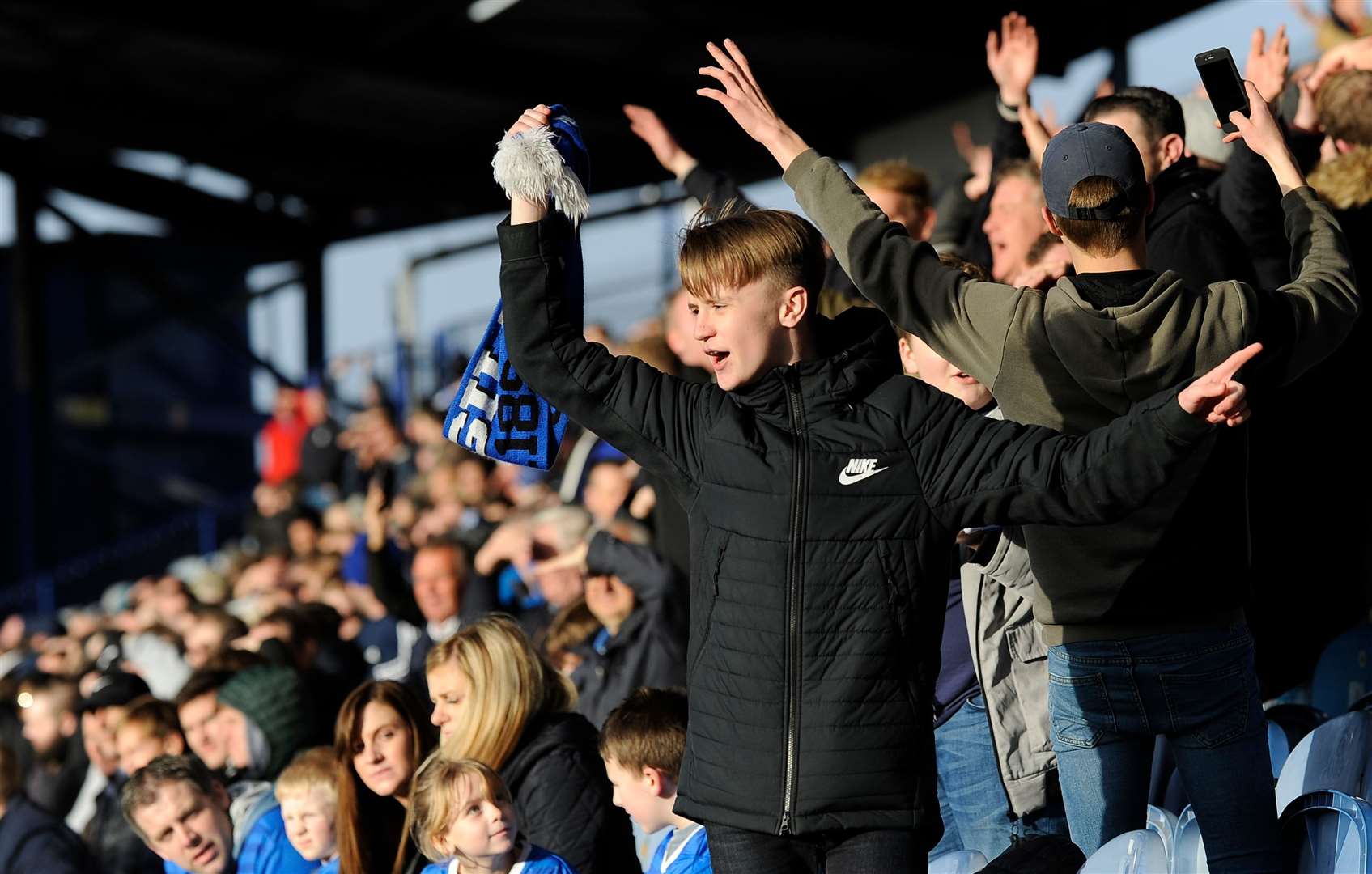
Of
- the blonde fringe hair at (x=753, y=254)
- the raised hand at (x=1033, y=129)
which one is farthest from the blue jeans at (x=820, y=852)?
the raised hand at (x=1033, y=129)

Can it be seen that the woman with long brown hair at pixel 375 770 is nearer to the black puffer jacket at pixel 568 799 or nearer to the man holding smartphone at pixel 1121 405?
the black puffer jacket at pixel 568 799

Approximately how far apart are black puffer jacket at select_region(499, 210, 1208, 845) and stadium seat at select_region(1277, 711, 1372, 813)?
119 centimetres

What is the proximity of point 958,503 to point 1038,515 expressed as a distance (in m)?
0.13

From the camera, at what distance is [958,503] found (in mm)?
2654

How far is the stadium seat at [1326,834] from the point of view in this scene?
284cm

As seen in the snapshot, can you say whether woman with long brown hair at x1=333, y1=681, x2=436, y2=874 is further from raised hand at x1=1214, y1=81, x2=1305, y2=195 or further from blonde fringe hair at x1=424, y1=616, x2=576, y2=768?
raised hand at x1=1214, y1=81, x2=1305, y2=195

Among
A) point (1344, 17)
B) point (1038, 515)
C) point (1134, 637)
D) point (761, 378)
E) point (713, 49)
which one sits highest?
point (1344, 17)

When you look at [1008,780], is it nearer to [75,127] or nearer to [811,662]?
[811,662]

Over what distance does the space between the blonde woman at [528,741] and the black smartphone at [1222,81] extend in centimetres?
230

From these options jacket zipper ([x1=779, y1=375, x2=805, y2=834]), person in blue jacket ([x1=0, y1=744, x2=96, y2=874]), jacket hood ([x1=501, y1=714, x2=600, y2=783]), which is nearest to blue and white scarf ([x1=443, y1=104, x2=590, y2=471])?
jacket zipper ([x1=779, y1=375, x2=805, y2=834])

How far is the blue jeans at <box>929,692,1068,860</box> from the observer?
12.3 feet

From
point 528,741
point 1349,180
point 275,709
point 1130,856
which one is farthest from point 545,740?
point 1349,180

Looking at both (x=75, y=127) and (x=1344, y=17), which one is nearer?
(x=1344, y=17)

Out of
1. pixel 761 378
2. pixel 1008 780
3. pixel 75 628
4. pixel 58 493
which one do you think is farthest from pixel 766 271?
pixel 58 493
